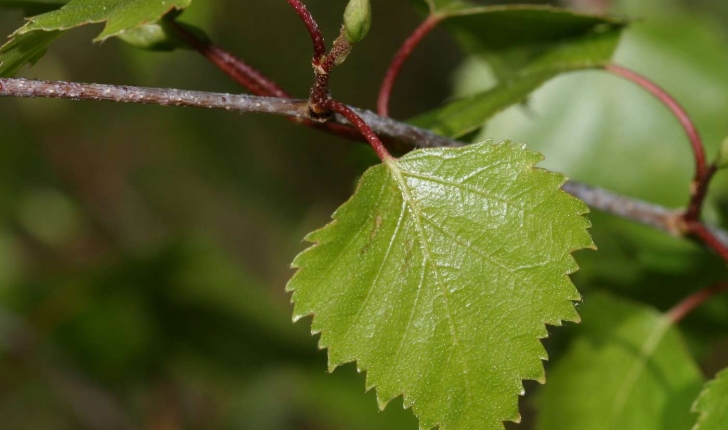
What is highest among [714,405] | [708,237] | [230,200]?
[708,237]

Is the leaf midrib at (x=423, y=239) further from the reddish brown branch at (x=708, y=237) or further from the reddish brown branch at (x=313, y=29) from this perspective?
the reddish brown branch at (x=708, y=237)

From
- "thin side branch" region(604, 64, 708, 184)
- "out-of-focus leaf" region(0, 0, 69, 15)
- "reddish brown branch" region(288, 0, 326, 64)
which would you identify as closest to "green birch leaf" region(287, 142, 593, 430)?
"reddish brown branch" region(288, 0, 326, 64)

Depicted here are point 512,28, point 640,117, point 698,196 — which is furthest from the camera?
point 640,117

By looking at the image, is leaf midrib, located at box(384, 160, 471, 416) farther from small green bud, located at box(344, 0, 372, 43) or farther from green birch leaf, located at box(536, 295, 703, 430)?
green birch leaf, located at box(536, 295, 703, 430)

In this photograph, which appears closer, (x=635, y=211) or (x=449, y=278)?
(x=449, y=278)

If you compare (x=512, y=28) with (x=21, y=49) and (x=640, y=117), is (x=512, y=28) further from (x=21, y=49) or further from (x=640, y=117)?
(x=640, y=117)

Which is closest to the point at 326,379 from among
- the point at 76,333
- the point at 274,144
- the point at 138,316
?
the point at 138,316

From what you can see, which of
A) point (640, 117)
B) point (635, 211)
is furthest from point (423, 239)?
point (640, 117)
